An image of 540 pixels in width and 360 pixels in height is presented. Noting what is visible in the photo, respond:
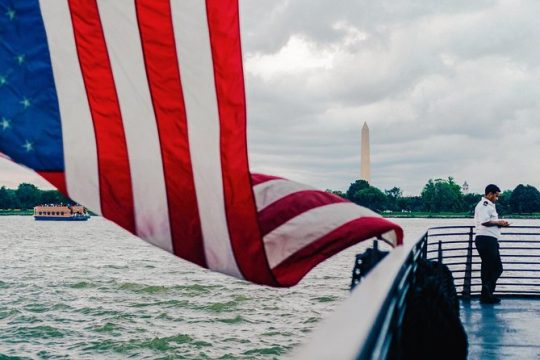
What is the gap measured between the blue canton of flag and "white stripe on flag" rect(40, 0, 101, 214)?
3cm

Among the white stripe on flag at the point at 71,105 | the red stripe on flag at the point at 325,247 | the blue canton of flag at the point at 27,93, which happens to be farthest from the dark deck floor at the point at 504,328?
the blue canton of flag at the point at 27,93

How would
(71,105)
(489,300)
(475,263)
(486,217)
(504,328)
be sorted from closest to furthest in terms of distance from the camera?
(71,105) → (504,328) → (486,217) → (475,263) → (489,300)

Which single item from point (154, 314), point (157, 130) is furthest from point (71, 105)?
point (154, 314)

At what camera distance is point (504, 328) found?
7.52m

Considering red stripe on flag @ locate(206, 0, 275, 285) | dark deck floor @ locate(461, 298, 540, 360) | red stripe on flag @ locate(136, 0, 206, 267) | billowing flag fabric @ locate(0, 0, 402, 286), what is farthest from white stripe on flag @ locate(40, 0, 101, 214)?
dark deck floor @ locate(461, 298, 540, 360)

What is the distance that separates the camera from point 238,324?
22188 mm

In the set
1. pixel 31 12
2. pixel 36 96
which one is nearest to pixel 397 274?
pixel 36 96

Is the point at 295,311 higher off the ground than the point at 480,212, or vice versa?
the point at 480,212

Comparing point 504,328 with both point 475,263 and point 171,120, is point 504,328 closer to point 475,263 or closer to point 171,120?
point 475,263

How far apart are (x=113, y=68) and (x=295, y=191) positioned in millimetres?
1163

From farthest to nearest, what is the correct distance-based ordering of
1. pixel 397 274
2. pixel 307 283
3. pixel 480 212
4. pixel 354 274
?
pixel 307 283, pixel 480 212, pixel 354 274, pixel 397 274

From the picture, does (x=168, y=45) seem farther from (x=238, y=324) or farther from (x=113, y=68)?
(x=238, y=324)

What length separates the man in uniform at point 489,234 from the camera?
8.72m

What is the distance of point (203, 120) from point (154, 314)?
2255 cm
